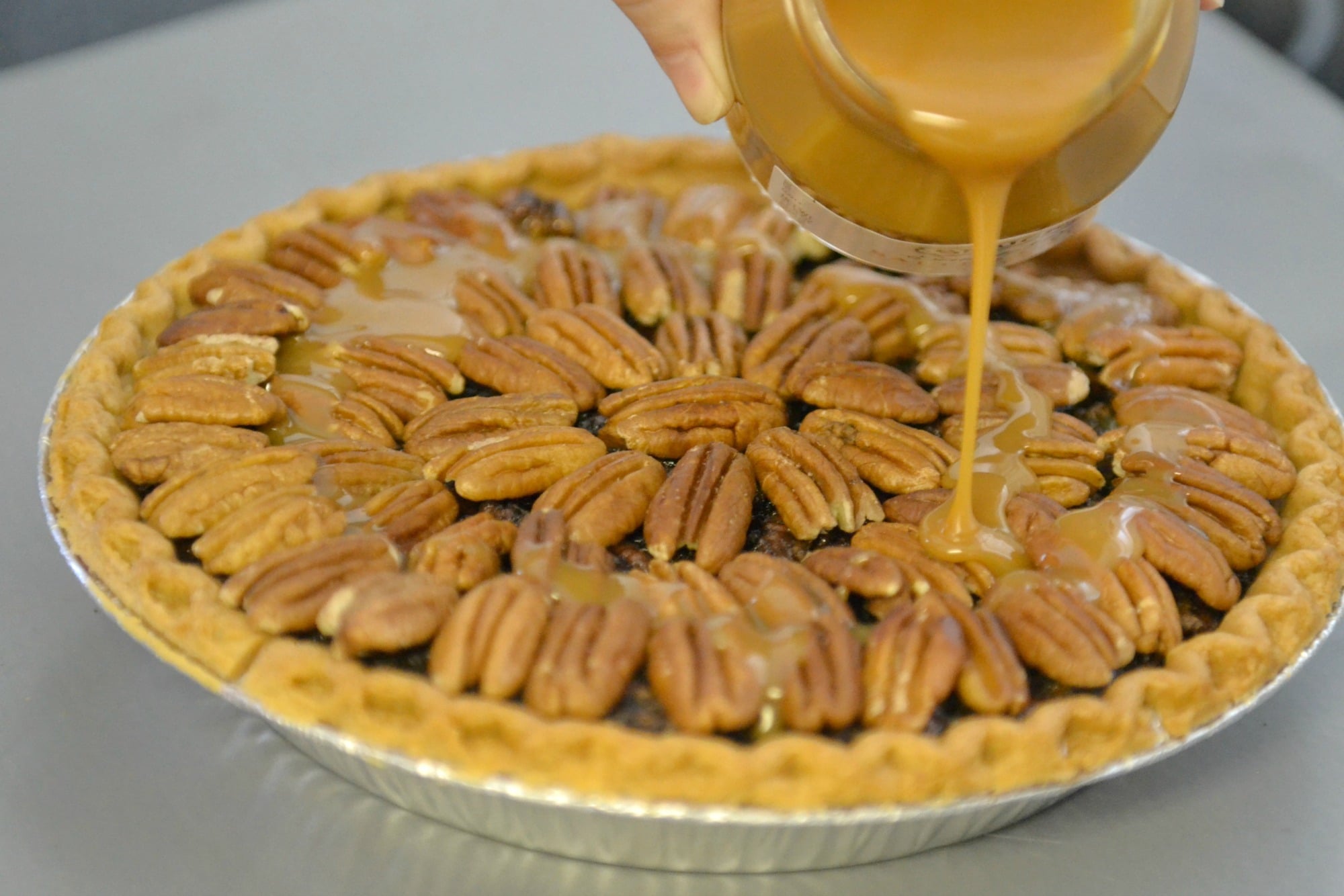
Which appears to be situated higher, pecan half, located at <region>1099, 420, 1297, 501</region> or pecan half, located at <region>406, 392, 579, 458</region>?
pecan half, located at <region>406, 392, 579, 458</region>

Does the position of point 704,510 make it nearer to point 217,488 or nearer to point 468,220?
point 217,488

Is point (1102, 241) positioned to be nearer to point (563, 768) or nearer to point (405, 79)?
point (563, 768)

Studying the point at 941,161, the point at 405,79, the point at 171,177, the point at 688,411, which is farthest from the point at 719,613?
the point at 405,79

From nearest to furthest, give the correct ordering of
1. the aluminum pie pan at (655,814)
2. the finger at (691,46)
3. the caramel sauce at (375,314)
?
1. the aluminum pie pan at (655,814)
2. the finger at (691,46)
3. the caramel sauce at (375,314)

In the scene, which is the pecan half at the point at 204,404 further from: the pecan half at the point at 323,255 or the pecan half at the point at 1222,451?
the pecan half at the point at 1222,451

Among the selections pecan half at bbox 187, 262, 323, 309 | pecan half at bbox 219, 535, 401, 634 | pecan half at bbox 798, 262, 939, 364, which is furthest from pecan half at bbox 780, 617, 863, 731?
pecan half at bbox 187, 262, 323, 309

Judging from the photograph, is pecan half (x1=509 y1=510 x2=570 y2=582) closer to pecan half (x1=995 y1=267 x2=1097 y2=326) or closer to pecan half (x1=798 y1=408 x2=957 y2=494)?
pecan half (x1=798 y1=408 x2=957 y2=494)

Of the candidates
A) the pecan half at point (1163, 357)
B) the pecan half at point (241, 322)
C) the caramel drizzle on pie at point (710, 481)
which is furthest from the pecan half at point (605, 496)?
the pecan half at point (1163, 357)
